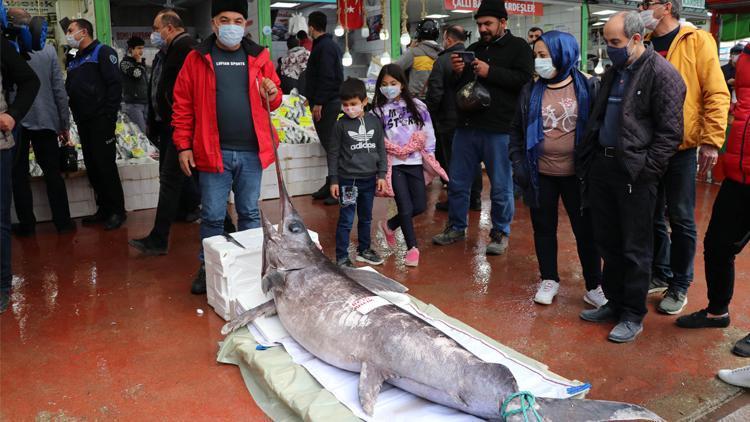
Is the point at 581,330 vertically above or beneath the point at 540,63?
beneath

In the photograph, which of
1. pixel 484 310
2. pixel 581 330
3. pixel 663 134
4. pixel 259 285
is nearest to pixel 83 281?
pixel 259 285

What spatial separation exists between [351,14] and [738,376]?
928 cm

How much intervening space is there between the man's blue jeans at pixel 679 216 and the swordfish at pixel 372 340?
1.74m

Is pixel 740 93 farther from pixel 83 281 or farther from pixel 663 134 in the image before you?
pixel 83 281

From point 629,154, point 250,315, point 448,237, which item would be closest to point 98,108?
point 448,237

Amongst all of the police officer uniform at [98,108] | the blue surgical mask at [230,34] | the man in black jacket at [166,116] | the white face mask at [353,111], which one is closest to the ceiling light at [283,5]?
the police officer uniform at [98,108]

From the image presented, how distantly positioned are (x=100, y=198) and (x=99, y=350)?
11.4 ft

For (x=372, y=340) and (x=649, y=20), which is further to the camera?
(x=649, y=20)

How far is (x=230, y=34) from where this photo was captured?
161 inches

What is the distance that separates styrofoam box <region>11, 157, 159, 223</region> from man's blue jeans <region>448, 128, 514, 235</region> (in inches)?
139

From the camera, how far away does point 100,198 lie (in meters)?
6.79

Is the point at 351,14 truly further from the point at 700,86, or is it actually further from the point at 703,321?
the point at 703,321

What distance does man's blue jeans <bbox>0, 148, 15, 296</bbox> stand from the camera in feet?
13.8

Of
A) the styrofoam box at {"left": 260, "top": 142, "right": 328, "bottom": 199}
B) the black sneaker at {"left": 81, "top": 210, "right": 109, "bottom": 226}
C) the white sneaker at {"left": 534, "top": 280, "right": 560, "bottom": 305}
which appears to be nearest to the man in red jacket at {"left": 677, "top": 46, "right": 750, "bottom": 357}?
the white sneaker at {"left": 534, "top": 280, "right": 560, "bottom": 305}
